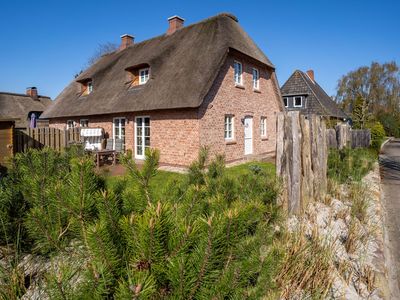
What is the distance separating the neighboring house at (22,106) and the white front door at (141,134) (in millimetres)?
20209

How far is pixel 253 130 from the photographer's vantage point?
634 inches

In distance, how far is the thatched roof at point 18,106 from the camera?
98.5ft

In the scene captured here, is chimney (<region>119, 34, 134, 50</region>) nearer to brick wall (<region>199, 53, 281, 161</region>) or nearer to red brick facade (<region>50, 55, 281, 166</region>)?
red brick facade (<region>50, 55, 281, 166</region>)

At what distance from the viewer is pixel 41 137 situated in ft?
41.1

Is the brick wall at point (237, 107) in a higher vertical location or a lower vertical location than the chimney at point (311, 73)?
lower

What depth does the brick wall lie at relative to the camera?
12802 millimetres

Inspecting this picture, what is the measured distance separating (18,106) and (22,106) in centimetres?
41

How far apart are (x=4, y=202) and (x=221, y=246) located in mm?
1375

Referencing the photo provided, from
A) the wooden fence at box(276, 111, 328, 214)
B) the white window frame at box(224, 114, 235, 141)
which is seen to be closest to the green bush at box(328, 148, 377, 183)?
the wooden fence at box(276, 111, 328, 214)

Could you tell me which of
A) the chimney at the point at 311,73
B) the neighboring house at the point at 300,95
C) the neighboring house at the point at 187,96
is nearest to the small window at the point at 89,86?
the neighboring house at the point at 187,96

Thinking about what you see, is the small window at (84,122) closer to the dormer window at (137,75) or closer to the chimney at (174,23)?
the dormer window at (137,75)

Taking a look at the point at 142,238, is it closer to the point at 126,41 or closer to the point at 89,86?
the point at 89,86

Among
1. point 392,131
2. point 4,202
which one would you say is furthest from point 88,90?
point 392,131

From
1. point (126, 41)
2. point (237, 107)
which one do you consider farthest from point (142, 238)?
point (126, 41)
